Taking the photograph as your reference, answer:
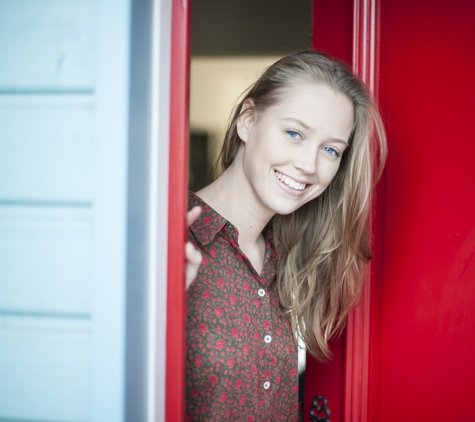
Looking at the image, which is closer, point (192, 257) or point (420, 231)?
point (192, 257)

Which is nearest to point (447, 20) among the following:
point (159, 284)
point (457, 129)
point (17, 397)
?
point (457, 129)

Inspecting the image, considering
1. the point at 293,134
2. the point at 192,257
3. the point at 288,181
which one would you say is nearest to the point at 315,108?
the point at 293,134

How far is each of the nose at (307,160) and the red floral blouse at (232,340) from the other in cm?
27

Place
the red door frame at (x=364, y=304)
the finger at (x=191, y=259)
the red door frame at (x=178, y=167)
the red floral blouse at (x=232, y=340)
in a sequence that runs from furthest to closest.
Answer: the red door frame at (x=364, y=304)
the red floral blouse at (x=232, y=340)
the finger at (x=191, y=259)
the red door frame at (x=178, y=167)

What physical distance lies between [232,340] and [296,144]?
559 millimetres

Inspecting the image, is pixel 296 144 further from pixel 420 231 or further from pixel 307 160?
pixel 420 231

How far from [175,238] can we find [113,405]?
29 cm

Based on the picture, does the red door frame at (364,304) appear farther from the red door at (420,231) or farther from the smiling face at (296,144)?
the smiling face at (296,144)

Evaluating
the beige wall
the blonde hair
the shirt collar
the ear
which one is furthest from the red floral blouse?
the beige wall

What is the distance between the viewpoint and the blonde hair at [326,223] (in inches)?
55.1

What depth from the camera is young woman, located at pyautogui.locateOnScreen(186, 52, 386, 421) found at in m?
1.27

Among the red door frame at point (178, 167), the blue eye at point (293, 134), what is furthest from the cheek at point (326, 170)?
the red door frame at point (178, 167)

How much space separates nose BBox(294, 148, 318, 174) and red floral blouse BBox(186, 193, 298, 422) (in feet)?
0.90

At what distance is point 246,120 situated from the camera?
1.43 metres
